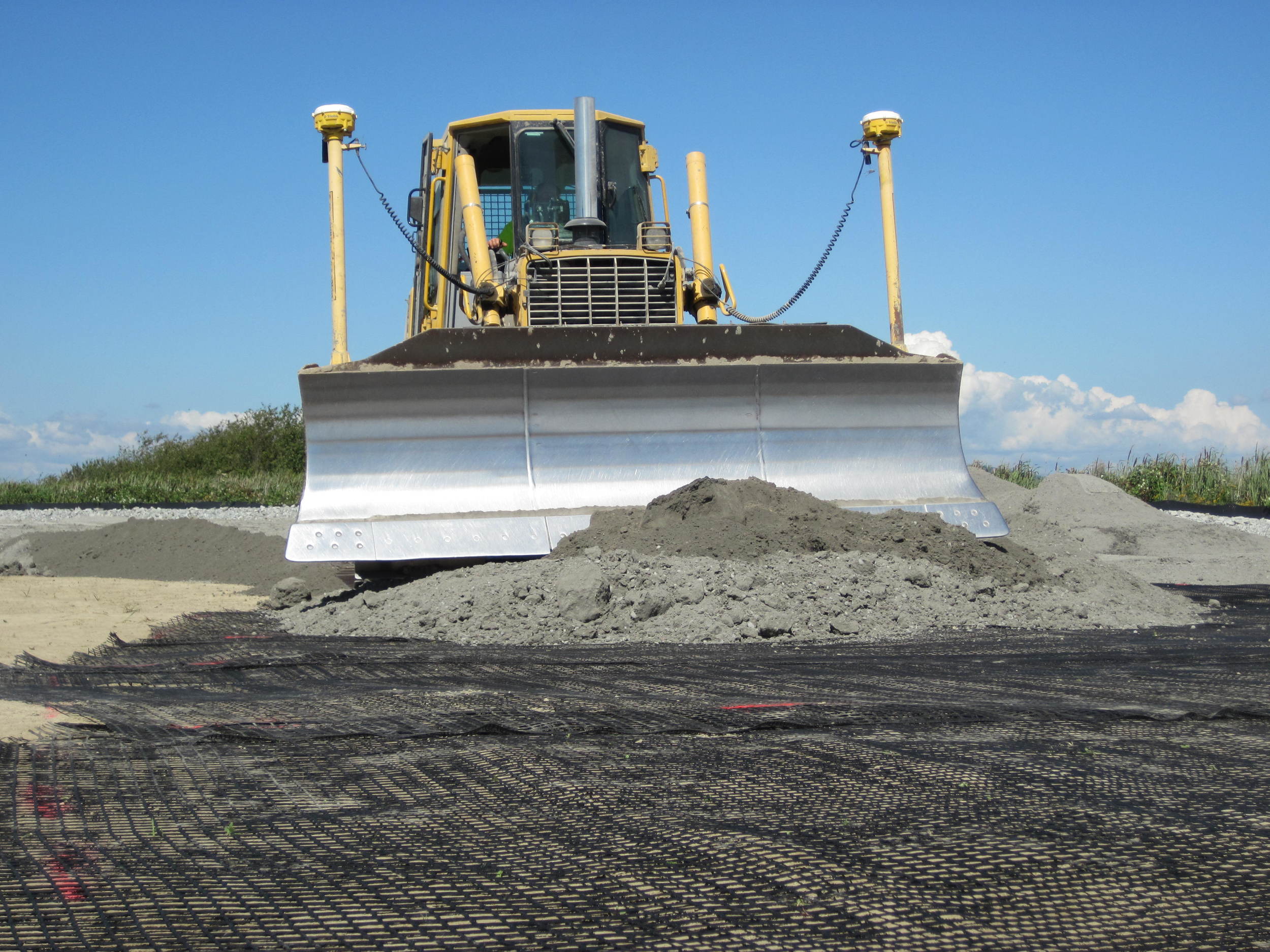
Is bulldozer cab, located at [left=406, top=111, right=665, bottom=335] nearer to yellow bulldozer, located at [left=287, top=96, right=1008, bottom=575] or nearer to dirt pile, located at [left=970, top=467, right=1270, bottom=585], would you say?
yellow bulldozer, located at [left=287, top=96, right=1008, bottom=575]

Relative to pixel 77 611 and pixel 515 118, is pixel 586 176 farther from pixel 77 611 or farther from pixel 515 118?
pixel 77 611

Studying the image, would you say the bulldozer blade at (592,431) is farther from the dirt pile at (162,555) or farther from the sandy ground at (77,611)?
the dirt pile at (162,555)

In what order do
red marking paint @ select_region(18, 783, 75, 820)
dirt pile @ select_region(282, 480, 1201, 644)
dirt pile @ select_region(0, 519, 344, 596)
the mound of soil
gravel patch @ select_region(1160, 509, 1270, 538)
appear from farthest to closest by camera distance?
gravel patch @ select_region(1160, 509, 1270, 538)
dirt pile @ select_region(0, 519, 344, 596)
the mound of soil
dirt pile @ select_region(282, 480, 1201, 644)
red marking paint @ select_region(18, 783, 75, 820)

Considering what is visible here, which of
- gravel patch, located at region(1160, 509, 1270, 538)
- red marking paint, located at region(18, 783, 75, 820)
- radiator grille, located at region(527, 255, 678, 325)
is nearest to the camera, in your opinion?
red marking paint, located at region(18, 783, 75, 820)

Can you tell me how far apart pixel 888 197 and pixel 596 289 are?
2144mm

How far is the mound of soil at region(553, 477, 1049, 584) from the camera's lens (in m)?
5.54

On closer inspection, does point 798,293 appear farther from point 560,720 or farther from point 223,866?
point 223,866

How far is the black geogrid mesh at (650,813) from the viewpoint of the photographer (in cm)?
159

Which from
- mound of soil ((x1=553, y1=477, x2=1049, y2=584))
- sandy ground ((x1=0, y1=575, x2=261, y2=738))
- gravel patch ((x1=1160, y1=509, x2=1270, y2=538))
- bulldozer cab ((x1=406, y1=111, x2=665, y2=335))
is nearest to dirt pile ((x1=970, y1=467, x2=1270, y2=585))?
gravel patch ((x1=1160, y1=509, x2=1270, y2=538))

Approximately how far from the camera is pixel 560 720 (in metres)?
2.92

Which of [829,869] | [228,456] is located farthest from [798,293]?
[228,456]

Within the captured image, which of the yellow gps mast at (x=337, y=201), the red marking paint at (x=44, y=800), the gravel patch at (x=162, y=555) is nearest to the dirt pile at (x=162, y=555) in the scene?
the gravel patch at (x=162, y=555)

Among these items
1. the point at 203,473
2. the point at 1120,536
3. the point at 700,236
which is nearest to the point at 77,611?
the point at 700,236

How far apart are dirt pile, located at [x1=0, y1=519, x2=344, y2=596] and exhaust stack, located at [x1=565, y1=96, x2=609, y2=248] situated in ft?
10.3
